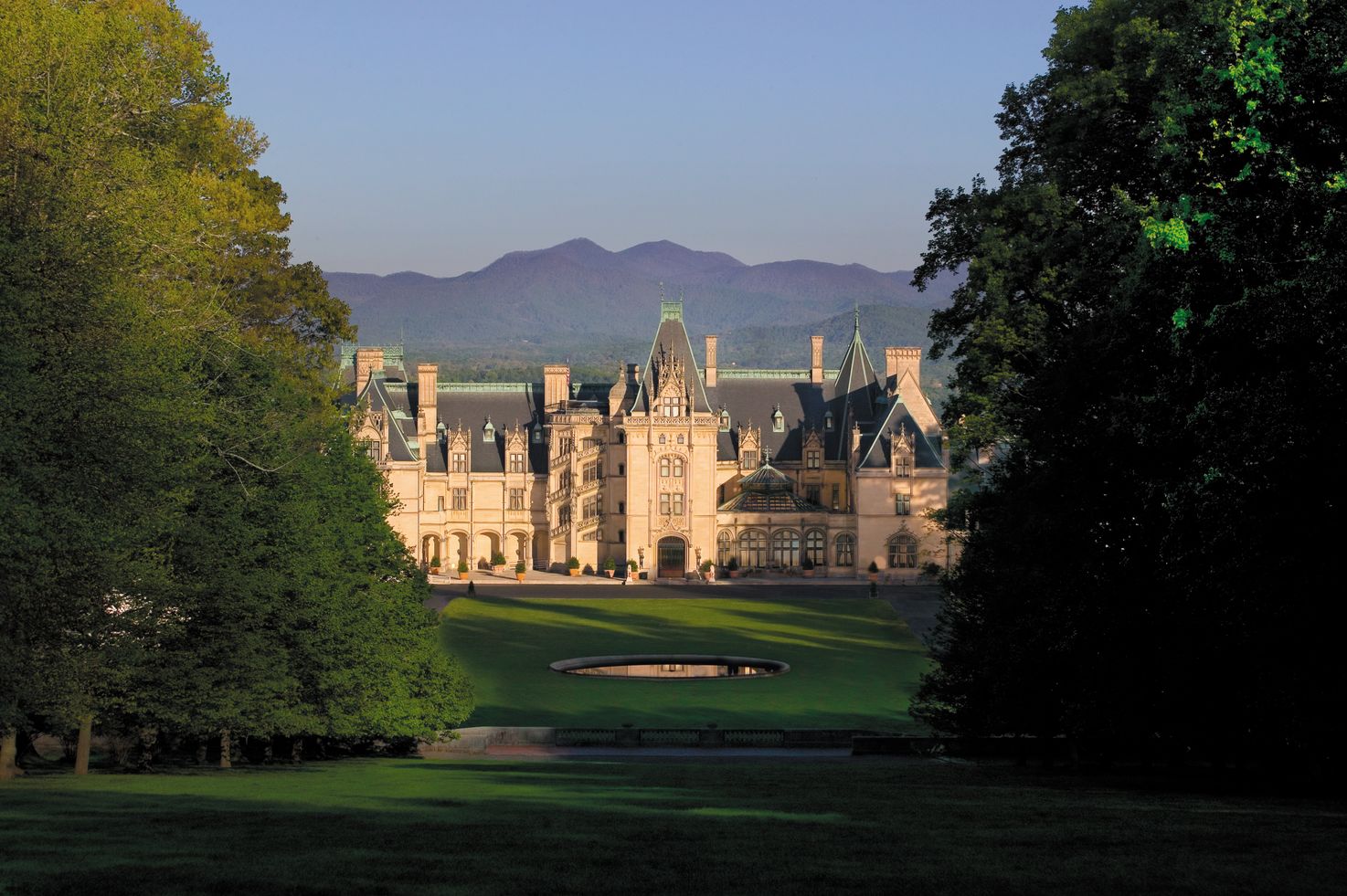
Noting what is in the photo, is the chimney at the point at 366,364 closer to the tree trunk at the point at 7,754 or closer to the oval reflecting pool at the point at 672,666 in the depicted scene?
the oval reflecting pool at the point at 672,666

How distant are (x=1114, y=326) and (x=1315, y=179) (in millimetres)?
3694

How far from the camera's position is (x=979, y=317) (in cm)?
3183

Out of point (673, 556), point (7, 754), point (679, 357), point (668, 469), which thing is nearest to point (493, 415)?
point (679, 357)

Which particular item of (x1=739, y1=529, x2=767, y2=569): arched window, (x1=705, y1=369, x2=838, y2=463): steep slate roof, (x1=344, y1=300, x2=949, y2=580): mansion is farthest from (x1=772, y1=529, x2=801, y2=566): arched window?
(x1=705, y1=369, x2=838, y2=463): steep slate roof

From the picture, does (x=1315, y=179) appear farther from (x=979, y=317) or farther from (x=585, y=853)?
(x=979, y=317)

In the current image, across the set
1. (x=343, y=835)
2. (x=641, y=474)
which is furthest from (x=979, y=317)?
(x=641, y=474)

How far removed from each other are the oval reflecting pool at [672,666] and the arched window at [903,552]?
110 feet

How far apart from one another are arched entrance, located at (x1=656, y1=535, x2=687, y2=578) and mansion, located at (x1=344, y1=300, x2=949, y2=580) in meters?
0.07

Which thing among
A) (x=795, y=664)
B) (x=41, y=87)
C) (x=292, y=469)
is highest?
(x=41, y=87)

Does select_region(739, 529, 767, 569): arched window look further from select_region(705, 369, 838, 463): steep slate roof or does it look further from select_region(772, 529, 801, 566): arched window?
select_region(705, 369, 838, 463): steep slate roof

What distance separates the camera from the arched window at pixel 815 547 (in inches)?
3420

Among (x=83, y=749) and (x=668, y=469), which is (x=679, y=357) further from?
(x=83, y=749)

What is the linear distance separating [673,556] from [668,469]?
505 centimetres

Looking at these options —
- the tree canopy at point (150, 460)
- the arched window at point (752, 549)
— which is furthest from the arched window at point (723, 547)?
the tree canopy at point (150, 460)
